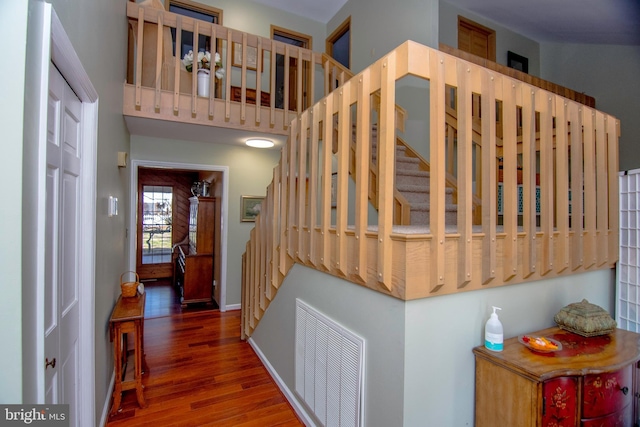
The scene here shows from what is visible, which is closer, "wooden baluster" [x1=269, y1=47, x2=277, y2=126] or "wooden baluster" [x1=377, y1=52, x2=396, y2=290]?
→ "wooden baluster" [x1=377, y1=52, x2=396, y2=290]

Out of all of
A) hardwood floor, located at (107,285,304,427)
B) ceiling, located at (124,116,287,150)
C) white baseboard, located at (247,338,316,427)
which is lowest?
hardwood floor, located at (107,285,304,427)

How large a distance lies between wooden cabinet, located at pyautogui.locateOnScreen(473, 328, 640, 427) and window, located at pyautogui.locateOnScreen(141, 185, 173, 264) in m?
6.76

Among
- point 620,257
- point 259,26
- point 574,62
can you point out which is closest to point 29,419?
point 620,257

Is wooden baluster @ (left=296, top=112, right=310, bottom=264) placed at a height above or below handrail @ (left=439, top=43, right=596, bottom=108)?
Answer: below

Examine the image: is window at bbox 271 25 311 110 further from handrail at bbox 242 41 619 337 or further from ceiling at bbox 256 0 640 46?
handrail at bbox 242 41 619 337

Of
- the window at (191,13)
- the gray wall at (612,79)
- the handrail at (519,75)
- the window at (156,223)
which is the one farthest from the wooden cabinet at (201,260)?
the gray wall at (612,79)

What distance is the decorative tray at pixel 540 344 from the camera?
4.59 feet

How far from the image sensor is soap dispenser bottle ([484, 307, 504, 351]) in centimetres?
142

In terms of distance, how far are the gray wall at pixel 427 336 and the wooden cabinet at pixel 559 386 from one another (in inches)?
3.9

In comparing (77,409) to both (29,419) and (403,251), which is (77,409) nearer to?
(29,419)

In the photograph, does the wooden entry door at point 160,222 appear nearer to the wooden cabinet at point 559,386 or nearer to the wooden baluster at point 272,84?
the wooden baluster at point 272,84

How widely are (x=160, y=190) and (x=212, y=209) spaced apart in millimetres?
2630

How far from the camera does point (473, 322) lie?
1483 millimetres

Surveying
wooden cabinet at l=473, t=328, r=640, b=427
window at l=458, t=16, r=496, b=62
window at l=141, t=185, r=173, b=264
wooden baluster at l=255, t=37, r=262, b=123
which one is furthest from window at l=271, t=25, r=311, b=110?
wooden cabinet at l=473, t=328, r=640, b=427
